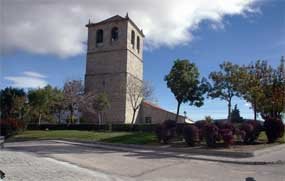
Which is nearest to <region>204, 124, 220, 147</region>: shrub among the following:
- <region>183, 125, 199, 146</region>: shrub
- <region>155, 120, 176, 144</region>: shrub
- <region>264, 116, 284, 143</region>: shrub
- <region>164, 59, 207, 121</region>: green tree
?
<region>183, 125, 199, 146</region>: shrub

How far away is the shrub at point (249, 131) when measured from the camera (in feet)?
51.9

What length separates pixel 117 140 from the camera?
1828 cm

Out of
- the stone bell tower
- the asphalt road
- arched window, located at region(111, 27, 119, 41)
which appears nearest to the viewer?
the asphalt road

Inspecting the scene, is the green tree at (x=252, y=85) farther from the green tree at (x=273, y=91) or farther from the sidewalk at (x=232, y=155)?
the sidewalk at (x=232, y=155)

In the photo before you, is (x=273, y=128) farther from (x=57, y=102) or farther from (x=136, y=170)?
(x=57, y=102)

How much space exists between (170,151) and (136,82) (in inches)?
1071

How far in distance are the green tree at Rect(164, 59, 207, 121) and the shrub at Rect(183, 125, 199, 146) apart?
14.5 metres

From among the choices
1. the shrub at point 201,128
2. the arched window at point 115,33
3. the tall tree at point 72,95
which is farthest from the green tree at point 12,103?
the shrub at point 201,128

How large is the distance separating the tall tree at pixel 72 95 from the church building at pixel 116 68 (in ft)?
5.49

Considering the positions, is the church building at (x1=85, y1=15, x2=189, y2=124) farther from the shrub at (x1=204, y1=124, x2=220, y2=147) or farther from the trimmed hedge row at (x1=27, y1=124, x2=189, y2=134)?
the shrub at (x1=204, y1=124, x2=220, y2=147)

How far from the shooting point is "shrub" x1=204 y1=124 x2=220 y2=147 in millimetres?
14625

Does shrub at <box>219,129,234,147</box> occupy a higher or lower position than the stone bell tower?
lower

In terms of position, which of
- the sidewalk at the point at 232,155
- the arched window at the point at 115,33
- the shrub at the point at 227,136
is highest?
the arched window at the point at 115,33

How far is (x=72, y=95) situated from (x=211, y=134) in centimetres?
2701
